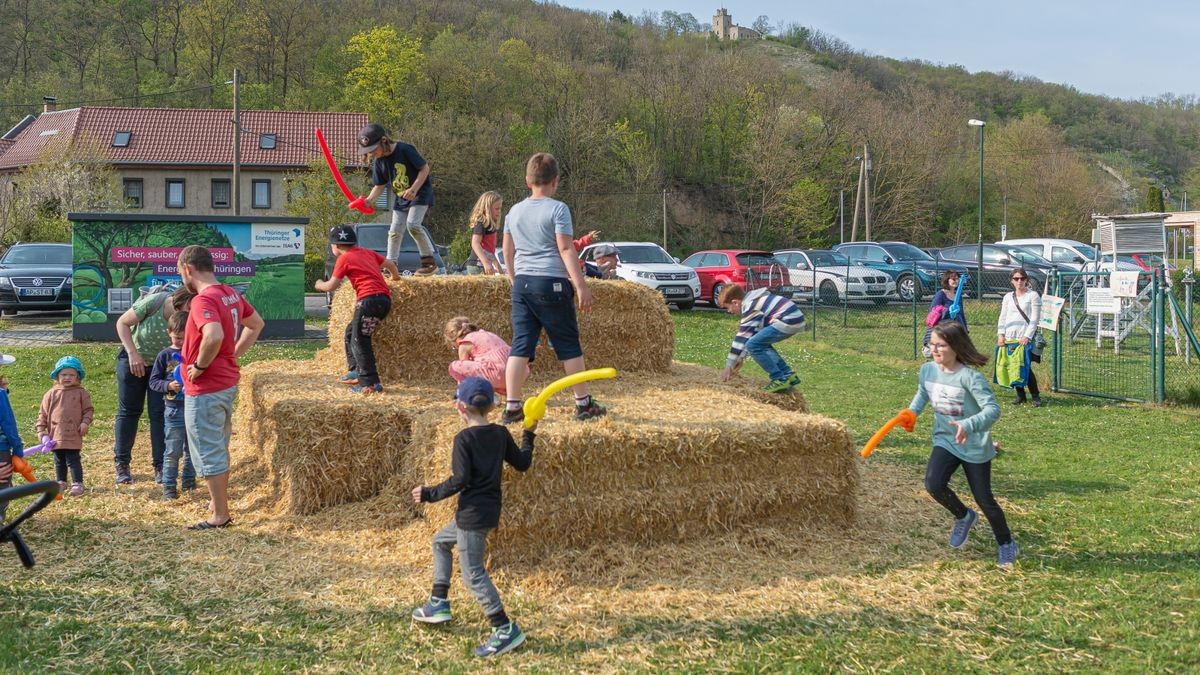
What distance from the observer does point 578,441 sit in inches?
224

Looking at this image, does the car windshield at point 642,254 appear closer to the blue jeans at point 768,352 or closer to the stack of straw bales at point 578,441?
the stack of straw bales at point 578,441

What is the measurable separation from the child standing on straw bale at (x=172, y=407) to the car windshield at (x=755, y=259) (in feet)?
58.7

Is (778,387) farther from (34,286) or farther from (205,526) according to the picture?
(34,286)

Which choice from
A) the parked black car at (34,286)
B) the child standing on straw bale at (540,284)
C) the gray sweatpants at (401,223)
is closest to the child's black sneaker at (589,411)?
the child standing on straw bale at (540,284)

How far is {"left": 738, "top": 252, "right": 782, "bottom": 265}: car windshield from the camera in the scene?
79.8ft

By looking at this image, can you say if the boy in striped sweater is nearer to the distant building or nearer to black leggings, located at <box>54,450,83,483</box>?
black leggings, located at <box>54,450,83,483</box>

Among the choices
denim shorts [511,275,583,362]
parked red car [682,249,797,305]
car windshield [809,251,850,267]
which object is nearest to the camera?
denim shorts [511,275,583,362]

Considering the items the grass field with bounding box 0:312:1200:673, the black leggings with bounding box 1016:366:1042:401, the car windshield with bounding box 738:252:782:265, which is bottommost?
the grass field with bounding box 0:312:1200:673

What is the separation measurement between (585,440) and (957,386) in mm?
2305

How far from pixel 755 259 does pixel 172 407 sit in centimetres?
1875

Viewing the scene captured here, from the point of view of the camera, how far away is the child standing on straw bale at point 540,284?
6133mm

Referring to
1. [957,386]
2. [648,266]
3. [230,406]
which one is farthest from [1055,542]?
[648,266]

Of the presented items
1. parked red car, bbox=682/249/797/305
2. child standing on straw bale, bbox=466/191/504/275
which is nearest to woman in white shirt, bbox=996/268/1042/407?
child standing on straw bale, bbox=466/191/504/275

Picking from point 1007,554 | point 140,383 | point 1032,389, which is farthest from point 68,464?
point 1032,389
